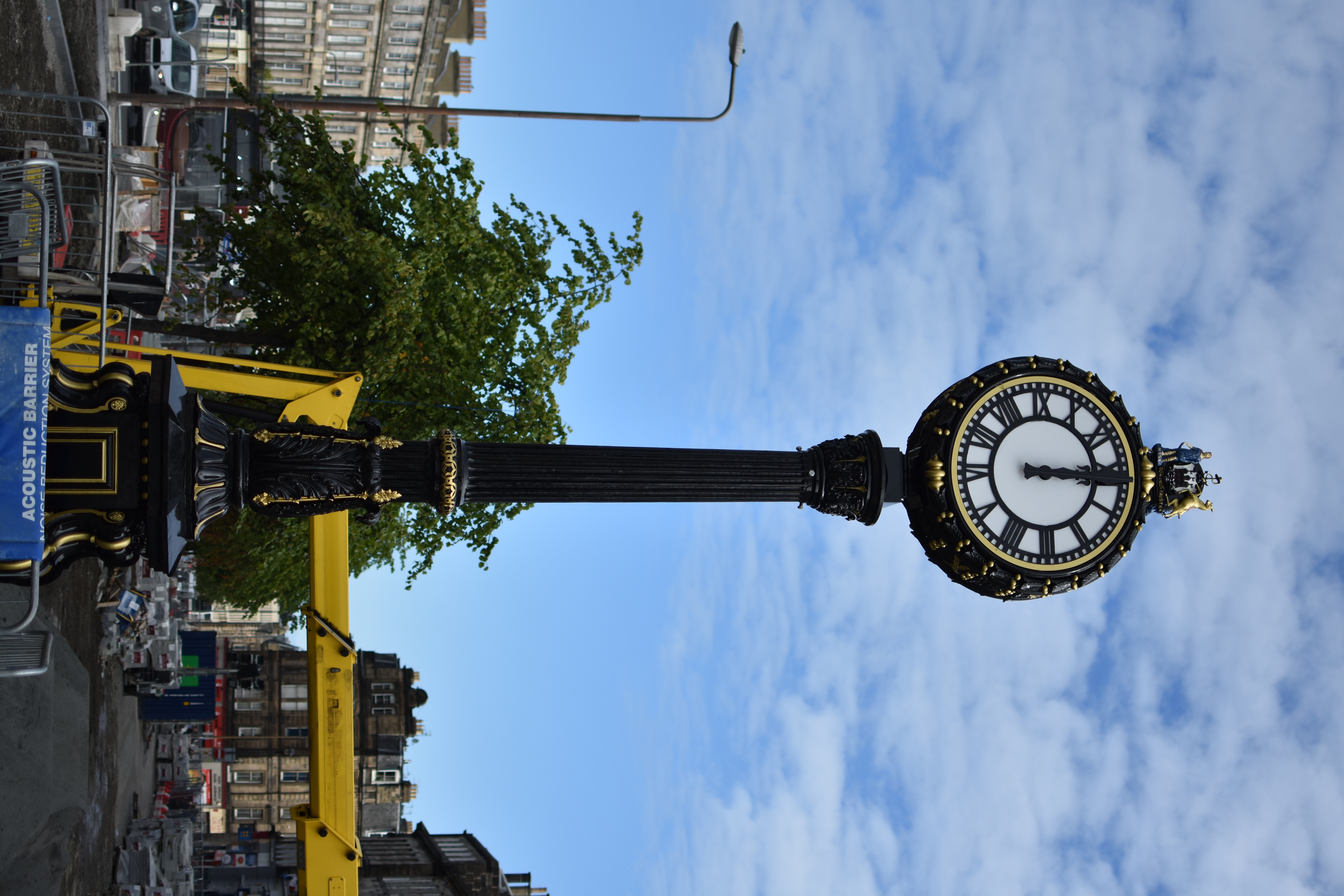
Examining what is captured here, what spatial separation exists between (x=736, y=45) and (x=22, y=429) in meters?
13.0

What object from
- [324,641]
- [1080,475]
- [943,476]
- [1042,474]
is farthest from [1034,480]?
[324,641]

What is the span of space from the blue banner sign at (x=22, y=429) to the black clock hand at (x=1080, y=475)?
421 inches

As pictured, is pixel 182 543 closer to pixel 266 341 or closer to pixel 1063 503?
pixel 1063 503

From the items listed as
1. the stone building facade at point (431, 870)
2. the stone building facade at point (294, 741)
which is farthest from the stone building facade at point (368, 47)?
the stone building facade at point (431, 870)

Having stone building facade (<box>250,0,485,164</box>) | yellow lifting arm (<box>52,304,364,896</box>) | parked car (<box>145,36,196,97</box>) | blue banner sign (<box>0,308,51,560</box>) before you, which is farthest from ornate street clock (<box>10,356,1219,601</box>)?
stone building facade (<box>250,0,485,164</box>)

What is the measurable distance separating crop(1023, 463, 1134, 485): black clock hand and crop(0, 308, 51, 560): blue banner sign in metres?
10.7

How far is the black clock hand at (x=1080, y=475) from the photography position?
1277cm

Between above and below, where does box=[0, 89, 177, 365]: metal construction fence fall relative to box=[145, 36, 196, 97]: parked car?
below

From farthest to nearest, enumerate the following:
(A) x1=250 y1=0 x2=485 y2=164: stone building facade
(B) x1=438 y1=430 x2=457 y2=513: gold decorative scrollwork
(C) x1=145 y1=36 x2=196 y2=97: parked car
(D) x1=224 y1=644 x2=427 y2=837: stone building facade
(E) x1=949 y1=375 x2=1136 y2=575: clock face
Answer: (A) x1=250 y1=0 x2=485 y2=164: stone building facade < (D) x1=224 y1=644 x2=427 y2=837: stone building facade < (C) x1=145 y1=36 x2=196 y2=97: parked car < (E) x1=949 y1=375 x2=1136 y2=575: clock face < (B) x1=438 y1=430 x2=457 y2=513: gold decorative scrollwork

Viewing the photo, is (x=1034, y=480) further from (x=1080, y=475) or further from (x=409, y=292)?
(x=409, y=292)

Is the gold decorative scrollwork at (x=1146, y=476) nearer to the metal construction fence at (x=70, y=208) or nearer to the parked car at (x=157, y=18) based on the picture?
the metal construction fence at (x=70, y=208)

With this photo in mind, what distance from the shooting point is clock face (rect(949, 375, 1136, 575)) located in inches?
500

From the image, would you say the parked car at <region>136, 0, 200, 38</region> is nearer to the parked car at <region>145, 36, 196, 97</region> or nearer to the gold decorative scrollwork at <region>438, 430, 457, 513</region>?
the parked car at <region>145, 36, 196, 97</region>

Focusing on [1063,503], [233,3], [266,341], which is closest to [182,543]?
[1063,503]
